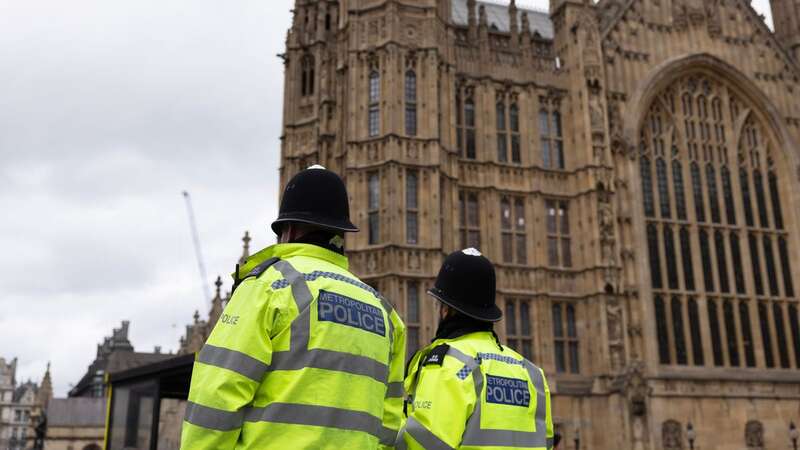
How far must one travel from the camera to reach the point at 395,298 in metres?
23.7

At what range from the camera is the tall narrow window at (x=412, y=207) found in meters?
24.8

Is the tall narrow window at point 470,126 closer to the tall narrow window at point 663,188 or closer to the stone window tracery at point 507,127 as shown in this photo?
the stone window tracery at point 507,127

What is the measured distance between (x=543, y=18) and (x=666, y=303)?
18.5 metres

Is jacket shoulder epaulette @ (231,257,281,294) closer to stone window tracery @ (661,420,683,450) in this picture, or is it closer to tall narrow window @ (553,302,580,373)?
tall narrow window @ (553,302,580,373)

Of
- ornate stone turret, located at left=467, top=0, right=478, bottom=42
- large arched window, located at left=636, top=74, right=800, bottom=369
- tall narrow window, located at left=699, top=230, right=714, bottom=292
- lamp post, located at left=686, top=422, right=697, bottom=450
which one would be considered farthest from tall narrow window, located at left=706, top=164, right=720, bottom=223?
ornate stone turret, located at left=467, top=0, right=478, bottom=42

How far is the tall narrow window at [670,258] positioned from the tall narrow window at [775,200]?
5.22 m

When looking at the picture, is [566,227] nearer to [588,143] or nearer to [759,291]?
[588,143]

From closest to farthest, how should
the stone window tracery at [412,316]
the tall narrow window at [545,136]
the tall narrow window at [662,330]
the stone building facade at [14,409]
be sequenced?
the stone window tracery at [412,316]
the tall narrow window at [662,330]
the tall narrow window at [545,136]
the stone building facade at [14,409]

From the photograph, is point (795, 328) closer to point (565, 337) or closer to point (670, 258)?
point (670, 258)

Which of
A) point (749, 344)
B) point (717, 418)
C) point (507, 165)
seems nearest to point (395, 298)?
point (507, 165)

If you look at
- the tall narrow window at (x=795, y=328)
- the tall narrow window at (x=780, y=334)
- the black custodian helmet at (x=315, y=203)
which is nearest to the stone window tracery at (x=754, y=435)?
the tall narrow window at (x=780, y=334)

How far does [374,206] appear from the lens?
25125 millimetres

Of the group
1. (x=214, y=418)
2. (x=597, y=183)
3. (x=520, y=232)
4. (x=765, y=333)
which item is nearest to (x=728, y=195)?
(x=765, y=333)

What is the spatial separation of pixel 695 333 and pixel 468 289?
25956 mm
